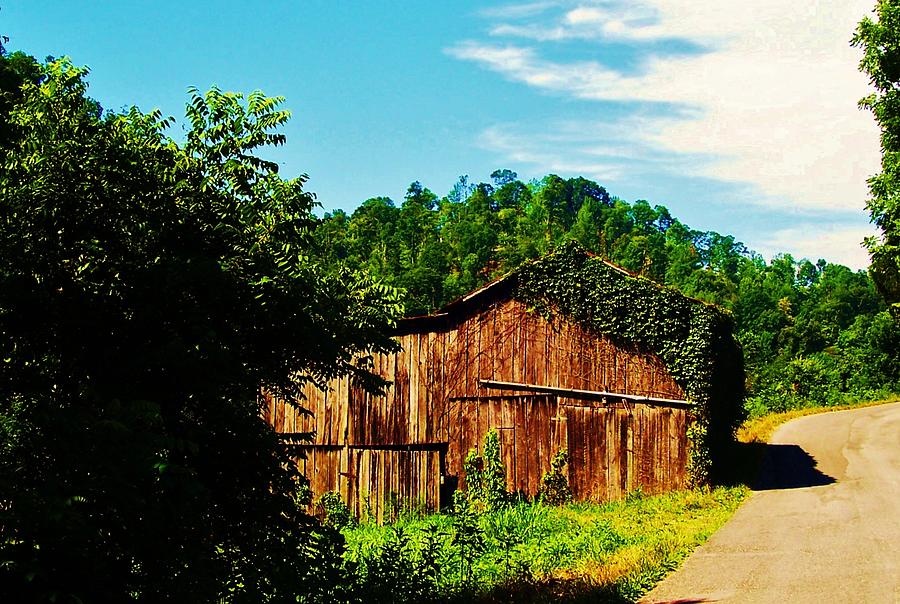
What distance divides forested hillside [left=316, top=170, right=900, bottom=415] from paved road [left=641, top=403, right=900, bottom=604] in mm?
20545

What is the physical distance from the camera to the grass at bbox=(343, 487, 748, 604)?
12.4 metres

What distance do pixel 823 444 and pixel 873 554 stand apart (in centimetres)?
1738

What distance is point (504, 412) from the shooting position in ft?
81.7

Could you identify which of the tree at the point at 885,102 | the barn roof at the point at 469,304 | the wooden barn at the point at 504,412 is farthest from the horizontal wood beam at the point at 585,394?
the tree at the point at 885,102

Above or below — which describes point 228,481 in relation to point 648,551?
above

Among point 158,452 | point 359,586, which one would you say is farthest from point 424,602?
point 158,452

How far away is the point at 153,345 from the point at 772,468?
2240 cm

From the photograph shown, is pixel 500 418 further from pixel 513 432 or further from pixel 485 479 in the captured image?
pixel 485 479

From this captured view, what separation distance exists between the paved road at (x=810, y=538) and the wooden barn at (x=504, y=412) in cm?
351

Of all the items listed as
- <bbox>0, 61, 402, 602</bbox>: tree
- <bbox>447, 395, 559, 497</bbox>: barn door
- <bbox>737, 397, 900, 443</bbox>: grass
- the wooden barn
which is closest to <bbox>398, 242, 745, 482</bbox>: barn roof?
the wooden barn

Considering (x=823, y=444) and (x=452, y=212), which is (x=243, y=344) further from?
(x=452, y=212)

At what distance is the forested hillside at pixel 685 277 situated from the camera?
5638 cm

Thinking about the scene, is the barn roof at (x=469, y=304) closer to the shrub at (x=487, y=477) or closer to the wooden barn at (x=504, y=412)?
the wooden barn at (x=504, y=412)

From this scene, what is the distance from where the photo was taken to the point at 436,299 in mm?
89625
